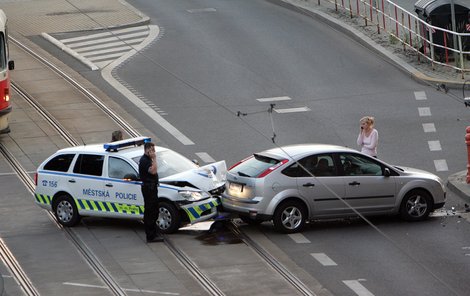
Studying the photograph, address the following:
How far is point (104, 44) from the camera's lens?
3575 cm

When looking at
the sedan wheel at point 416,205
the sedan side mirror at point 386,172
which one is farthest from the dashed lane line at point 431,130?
the sedan side mirror at point 386,172

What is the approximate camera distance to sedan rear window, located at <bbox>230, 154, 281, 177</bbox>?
19719 millimetres

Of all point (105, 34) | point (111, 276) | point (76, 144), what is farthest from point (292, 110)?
point (111, 276)

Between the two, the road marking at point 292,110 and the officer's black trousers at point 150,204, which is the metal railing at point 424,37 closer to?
the road marking at point 292,110

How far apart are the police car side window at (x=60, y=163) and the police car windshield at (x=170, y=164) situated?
4.11 ft

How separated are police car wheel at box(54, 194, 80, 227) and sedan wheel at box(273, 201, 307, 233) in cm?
343

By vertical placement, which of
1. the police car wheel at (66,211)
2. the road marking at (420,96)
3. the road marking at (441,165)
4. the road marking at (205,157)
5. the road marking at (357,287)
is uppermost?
the road marking at (420,96)

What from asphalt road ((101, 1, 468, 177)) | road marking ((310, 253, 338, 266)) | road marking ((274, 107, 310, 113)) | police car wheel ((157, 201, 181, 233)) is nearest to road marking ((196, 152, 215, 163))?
asphalt road ((101, 1, 468, 177))

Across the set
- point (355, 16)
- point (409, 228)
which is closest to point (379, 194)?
point (409, 228)

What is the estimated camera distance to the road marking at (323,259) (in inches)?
697

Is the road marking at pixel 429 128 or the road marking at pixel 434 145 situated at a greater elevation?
the road marking at pixel 429 128

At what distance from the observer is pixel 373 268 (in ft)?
56.8

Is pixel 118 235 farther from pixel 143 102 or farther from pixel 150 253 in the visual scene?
pixel 143 102

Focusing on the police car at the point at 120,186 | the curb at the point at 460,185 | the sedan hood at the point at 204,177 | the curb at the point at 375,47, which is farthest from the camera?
the curb at the point at 375,47
